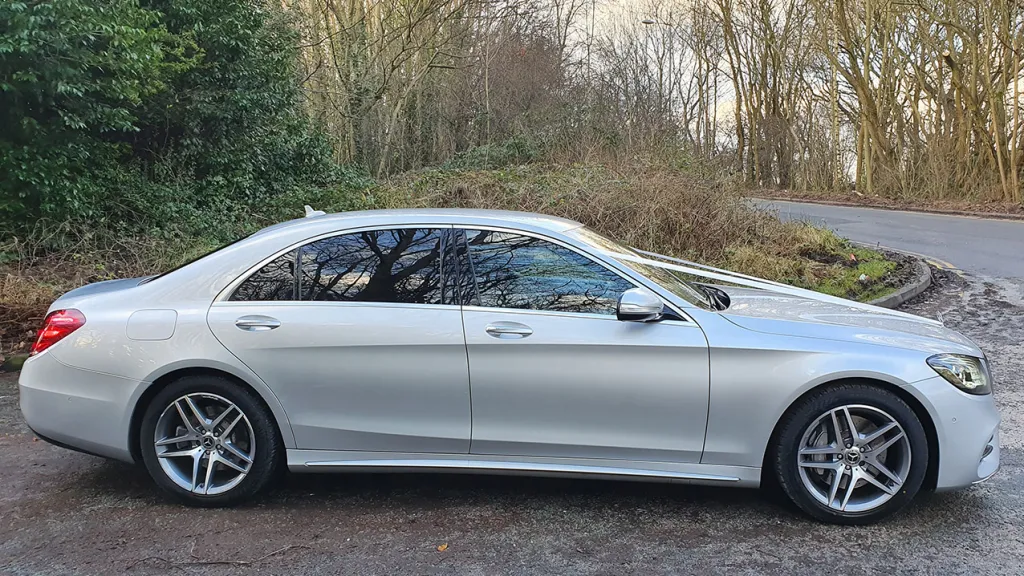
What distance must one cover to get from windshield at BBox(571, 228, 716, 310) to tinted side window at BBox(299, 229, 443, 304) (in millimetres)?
848

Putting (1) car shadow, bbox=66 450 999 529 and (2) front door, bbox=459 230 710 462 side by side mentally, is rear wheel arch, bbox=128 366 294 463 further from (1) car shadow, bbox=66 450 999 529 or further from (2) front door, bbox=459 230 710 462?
(2) front door, bbox=459 230 710 462

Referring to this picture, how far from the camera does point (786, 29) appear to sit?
107 feet

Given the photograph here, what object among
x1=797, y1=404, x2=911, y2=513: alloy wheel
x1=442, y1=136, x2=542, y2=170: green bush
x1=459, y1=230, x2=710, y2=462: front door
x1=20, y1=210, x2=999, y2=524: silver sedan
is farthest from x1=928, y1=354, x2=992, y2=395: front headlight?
x1=442, y1=136, x2=542, y2=170: green bush

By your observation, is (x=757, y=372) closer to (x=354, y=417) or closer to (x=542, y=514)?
(x=542, y=514)

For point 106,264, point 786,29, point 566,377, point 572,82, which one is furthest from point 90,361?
point 786,29

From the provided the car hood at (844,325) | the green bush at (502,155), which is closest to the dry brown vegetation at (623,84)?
the green bush at (502,155)

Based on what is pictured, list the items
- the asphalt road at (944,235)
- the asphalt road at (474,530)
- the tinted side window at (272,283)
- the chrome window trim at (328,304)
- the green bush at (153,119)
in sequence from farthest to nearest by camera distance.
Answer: the asphalt road at (944,235)
the green bush at (153,119)
the tinted side window at (272,283)
the chrome window trim at (328,304)
the asphalt road at (474,530)

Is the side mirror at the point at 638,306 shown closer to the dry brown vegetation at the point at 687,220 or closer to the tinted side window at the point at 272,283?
the tinted side window at the point at 272,283

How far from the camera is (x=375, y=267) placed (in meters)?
3.64

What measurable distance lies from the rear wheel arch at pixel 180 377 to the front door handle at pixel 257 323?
25 cm

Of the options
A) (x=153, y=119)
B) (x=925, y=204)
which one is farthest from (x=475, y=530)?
(x=925, y=204)

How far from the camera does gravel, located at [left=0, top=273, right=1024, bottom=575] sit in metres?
3.09

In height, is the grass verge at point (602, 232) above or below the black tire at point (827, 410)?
above

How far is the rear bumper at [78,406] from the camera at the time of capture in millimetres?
3604
